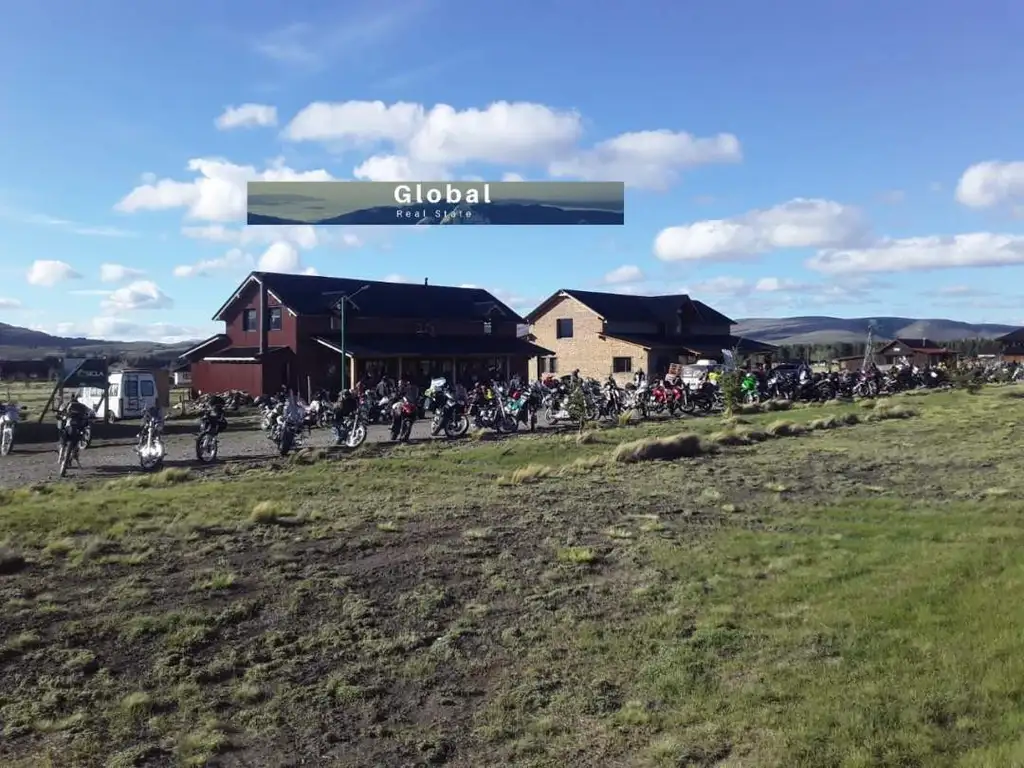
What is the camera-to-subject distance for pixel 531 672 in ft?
19.9

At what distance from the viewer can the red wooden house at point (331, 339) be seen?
130ft

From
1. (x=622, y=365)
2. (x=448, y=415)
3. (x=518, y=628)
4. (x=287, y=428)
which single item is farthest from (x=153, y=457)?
(x=622, y=365)

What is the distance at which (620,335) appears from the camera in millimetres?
51844

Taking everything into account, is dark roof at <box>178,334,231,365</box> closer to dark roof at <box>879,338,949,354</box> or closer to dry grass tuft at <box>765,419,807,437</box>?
dry grass tuft at <box>765,419,807,437</box>

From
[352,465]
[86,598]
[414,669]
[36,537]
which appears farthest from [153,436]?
[414,669]

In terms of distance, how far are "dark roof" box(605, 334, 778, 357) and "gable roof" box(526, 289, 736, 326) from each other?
1.17 metres

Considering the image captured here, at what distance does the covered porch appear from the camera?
39.2 m

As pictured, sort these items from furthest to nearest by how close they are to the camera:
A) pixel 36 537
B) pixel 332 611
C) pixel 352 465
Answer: pixel 352 465 → pixel 36 537 → pixel 332 611

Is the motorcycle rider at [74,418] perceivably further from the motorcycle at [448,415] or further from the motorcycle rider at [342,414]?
the motorcycle at [448,415]

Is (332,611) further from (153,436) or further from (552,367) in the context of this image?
(552,367)

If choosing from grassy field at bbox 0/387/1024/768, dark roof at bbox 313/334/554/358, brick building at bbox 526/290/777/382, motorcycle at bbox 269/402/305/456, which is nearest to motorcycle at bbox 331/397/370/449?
motorcycle at bbox 269/402/305/456

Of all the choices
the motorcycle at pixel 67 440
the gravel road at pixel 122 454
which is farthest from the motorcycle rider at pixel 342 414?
the motorcycle at pixel 67 440

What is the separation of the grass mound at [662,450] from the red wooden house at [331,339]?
70.0 feet

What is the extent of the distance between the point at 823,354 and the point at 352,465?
81573 millimetres
